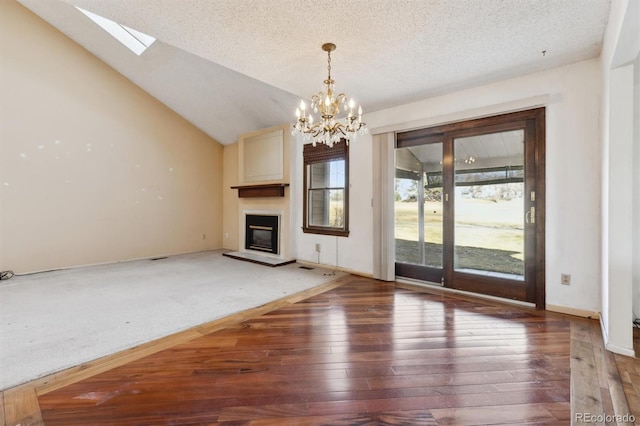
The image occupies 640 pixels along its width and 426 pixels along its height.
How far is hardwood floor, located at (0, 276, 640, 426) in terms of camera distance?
1.53m

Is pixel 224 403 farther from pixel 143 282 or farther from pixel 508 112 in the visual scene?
pixel 508 112

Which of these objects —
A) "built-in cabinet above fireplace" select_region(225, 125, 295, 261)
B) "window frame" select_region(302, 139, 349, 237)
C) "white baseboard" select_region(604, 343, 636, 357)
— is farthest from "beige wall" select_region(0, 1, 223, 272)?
"white baseboard" select_region(604, 343, 636, 357)

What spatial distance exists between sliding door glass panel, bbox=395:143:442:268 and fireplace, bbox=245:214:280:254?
2511 millimetres

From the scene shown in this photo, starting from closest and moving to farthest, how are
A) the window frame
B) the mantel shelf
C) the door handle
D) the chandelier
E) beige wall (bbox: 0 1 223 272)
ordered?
the chandelier < the door handle < beige wall (bbox: 0 1 223 272) < the window frame < the mantel shelf

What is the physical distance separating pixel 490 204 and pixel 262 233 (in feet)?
13.9

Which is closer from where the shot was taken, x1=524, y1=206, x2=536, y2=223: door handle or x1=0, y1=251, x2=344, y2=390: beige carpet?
x1=0, y1=251, x2=344, y2=390: beige carpet

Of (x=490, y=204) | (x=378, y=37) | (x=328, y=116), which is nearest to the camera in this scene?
(x=378, y=37)

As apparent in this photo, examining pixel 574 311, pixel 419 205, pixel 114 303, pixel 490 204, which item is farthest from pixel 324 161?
pixel 574 311

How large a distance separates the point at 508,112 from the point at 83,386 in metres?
4.42

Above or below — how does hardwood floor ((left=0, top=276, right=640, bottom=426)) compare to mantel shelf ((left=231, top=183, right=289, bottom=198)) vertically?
below

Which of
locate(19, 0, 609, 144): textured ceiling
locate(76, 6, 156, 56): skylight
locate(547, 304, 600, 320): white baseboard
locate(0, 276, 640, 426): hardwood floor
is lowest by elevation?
locate(0, 276, 640, 426): hardwood floor

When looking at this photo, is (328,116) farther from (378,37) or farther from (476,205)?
(476,205)

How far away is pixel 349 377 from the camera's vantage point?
1.86m

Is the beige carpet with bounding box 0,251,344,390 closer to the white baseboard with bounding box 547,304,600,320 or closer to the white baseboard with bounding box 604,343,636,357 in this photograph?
the white baseboard with bounding box 547,304,600,320
